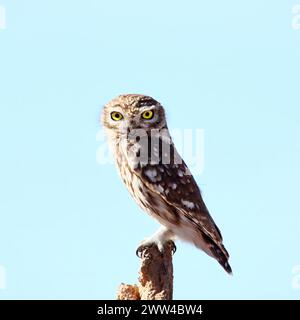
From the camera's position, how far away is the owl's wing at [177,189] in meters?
7.75

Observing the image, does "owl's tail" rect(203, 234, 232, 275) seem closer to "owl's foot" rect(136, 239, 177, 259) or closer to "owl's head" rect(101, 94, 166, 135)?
"owl's foot" rect(136, 239, 177, 259)

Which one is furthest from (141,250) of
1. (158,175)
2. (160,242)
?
(158,175)

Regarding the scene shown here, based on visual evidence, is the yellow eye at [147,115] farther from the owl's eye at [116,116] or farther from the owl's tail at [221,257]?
the owl's tail at [221,257]

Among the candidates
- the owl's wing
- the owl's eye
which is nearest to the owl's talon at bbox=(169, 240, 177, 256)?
the owl's wing

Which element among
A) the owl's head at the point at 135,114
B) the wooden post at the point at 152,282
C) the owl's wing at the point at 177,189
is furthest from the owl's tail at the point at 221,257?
the owl's head at the point at 135,114

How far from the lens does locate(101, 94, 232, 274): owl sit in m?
7.77

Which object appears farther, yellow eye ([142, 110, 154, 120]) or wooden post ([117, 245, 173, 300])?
yellow eye ([142, 110, 154, 120])

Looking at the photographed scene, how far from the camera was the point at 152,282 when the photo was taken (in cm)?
676

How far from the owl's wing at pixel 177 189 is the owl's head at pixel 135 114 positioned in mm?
240

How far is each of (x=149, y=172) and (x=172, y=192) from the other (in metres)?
0.29
